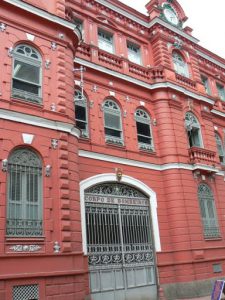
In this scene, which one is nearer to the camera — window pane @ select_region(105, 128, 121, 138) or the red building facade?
the red building facade

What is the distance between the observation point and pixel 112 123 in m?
15.8

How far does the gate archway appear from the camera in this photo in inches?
514

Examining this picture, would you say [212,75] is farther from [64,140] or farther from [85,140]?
[64,140]

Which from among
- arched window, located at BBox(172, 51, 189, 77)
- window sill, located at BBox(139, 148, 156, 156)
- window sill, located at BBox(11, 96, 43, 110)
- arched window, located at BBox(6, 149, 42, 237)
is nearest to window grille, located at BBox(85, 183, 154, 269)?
window sill, located at BBox(139, 148, 156, 156)

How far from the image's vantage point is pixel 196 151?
56.5 feet

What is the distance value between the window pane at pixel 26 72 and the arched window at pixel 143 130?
5833mm

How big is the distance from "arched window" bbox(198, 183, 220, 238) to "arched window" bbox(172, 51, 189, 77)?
621 cm

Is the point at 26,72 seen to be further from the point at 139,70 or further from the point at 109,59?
the point at 139,70

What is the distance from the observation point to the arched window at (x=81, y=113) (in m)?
14.6

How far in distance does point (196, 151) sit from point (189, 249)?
4.59 m

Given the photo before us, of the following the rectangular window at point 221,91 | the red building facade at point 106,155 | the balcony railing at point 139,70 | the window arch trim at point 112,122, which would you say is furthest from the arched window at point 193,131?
the rectangular window at point 221,91

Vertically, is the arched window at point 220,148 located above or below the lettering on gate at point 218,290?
above

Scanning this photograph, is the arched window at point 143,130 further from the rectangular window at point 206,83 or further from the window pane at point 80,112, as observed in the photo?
the rectangular window at point 206,83

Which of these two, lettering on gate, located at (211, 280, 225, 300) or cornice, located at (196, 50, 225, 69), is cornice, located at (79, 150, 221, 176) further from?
cornice, located at (196, 50, 225, 69)
